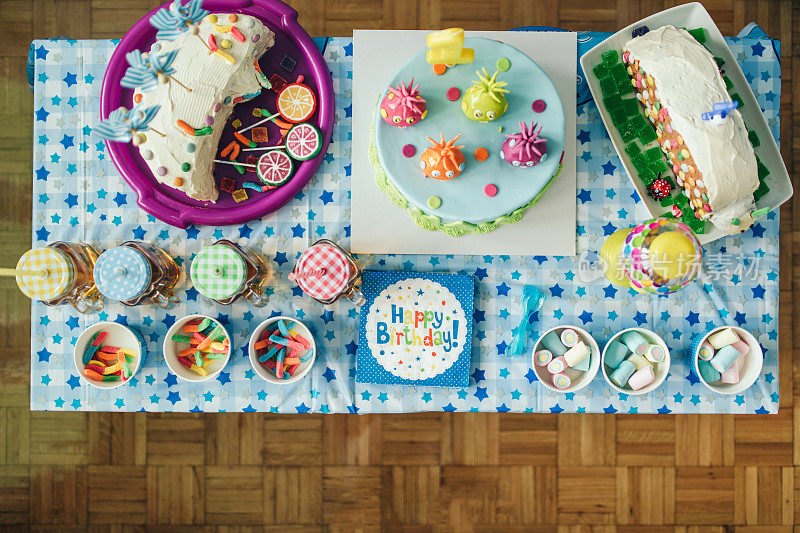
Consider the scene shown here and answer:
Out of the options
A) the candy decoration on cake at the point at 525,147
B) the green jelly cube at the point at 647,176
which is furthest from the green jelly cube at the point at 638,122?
the candy decoration on cake at the point at 525,147

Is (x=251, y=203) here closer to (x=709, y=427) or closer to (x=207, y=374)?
(x=207, y=374)

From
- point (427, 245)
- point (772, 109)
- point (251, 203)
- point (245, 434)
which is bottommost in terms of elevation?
point (245, 434)

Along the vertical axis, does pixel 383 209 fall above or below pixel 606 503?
above

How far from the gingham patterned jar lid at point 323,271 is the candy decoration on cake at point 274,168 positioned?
23 cm

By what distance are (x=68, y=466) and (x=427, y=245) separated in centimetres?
173

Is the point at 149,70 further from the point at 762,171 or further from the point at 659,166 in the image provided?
the point at 762,171

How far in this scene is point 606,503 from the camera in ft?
6.63

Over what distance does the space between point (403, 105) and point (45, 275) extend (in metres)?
0.94

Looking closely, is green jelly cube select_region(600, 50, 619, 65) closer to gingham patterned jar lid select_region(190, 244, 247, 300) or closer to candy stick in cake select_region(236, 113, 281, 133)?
candy stick in cake select_region(236, 113, 281, 133)

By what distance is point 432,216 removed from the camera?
129 cm

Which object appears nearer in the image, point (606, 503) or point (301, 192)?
point (301, 192)

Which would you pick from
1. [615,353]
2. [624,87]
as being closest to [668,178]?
[624,87]

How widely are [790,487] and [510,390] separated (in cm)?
144

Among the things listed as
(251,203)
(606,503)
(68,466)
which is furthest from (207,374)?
(606,503)
